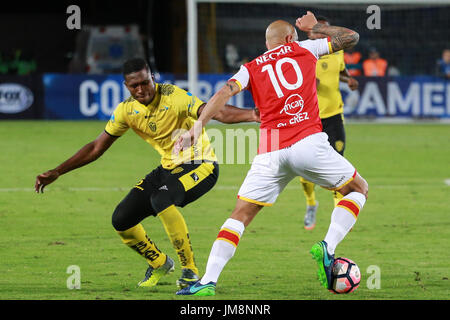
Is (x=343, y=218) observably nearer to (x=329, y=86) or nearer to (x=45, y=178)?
(x=45, y=178)

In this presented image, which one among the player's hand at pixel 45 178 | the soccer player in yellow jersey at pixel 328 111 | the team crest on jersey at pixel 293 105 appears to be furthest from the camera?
the soccer player in yellow jersey at pixel 328 111

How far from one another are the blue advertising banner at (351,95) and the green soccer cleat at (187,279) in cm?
1801

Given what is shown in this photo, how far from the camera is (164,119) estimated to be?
26.1 ft

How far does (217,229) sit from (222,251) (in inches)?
152

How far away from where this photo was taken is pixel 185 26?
34.3 metres

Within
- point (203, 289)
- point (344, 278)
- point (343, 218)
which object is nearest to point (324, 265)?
point (344, 278)

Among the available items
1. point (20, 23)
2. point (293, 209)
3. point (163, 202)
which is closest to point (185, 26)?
point (20, 23)

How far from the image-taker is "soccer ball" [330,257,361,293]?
279 inches

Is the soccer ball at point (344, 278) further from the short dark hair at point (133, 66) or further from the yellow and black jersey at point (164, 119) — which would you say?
the short dark hair at point (133, 66)

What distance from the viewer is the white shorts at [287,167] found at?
7.20 metres

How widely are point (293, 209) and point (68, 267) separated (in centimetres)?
477

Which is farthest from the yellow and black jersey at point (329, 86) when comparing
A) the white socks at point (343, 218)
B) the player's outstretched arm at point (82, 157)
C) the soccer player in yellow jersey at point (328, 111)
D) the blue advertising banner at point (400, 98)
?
the blue advertising banner at point (400, 98)

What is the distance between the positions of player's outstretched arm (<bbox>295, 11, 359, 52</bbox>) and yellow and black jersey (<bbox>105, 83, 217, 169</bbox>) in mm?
1140

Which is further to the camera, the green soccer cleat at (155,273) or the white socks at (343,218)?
the green soccer cleat at (155,273)
